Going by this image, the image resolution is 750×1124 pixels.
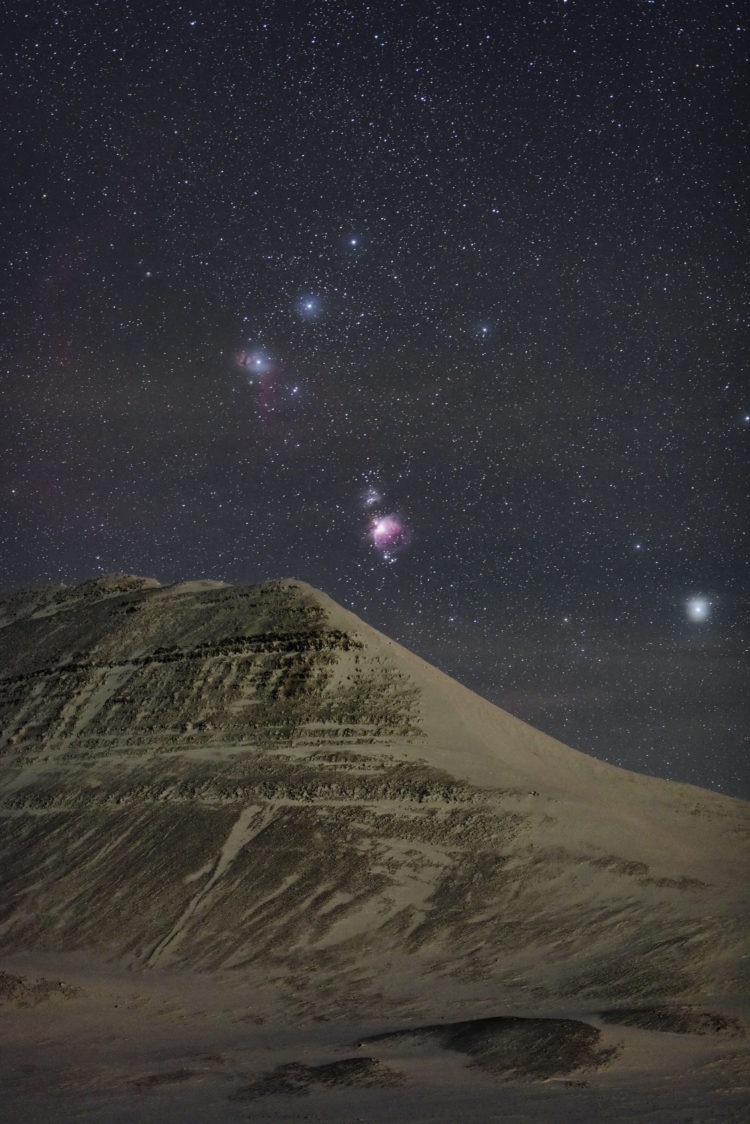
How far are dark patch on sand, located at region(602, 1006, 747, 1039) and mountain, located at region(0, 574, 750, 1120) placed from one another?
11 cm

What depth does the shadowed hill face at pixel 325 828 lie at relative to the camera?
34.6m

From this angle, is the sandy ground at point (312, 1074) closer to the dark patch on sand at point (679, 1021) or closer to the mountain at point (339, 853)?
the dark patch on sand at point (679, 1021)

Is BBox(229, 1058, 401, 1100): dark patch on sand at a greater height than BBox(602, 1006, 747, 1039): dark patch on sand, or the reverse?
BBox(602, 1006, 747, 1039): dark patch on sand

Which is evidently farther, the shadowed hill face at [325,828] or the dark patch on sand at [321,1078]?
the shadowed hill face at [325,828]

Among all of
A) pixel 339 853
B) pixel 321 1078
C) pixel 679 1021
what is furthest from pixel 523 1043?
pixel 339 853

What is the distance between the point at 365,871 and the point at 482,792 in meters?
8.13

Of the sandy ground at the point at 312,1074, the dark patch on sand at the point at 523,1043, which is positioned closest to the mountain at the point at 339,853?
the dark patch on sand at the point at 523,1043

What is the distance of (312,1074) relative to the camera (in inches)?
856

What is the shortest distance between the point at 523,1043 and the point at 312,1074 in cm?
499

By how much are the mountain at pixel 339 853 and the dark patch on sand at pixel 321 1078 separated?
11cm

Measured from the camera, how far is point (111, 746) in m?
56.9

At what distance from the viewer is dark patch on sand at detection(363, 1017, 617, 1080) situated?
21.0 metres

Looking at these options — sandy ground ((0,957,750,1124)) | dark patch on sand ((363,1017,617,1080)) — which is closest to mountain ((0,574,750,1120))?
dark patch on sand ((363,1017,617,1080))

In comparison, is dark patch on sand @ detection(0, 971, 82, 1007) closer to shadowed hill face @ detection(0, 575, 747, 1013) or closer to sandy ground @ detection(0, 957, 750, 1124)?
sandy ground @ detection(0, 957, 750, 1124)
